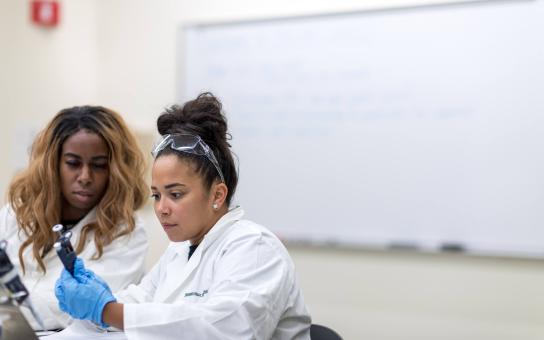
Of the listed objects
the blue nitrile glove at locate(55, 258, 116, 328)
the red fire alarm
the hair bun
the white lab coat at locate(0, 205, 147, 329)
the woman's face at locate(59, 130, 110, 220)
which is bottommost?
the white lab coat at locate(0, 205, 147, 329)

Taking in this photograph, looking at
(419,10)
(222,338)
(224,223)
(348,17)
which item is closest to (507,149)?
(419,10)

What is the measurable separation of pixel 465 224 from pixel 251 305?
161cm

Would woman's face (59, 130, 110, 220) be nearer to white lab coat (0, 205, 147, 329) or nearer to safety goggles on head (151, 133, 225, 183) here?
white lab coat (0, 205, 147, 329)

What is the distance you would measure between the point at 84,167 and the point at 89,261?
0.90 ft

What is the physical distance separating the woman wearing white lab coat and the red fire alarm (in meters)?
1.83

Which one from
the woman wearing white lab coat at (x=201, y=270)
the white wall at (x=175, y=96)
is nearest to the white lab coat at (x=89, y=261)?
the woman wearing white lab coat at (x=201, y=270)

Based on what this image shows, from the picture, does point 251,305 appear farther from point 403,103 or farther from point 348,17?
point 348,17

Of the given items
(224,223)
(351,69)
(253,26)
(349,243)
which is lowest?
(349,243)

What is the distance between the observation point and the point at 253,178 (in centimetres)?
294

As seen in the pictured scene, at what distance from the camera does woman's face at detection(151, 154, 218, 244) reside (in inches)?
52.5

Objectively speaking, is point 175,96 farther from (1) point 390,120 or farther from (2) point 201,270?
(2) point 201,270

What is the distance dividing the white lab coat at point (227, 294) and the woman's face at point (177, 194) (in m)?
0.07

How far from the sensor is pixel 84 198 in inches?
68.7

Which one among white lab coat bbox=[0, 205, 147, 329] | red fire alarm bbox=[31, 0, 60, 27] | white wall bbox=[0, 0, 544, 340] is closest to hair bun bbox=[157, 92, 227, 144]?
white lab coat bbox=[0, 205, 147, 329]
